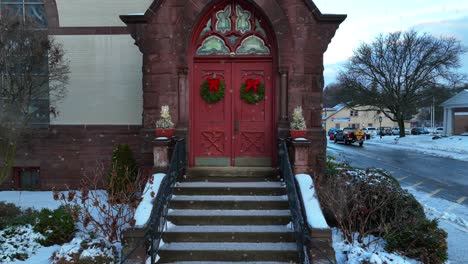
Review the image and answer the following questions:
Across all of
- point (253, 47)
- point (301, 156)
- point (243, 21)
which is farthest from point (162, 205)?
point (243, 21)

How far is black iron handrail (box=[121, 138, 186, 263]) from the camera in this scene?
568 cm

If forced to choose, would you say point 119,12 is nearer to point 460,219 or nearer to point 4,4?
point 4,4

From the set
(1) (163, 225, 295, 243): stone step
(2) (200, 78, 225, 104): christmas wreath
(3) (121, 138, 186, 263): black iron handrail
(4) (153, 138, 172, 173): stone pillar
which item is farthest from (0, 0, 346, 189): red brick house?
(1) (163, 225, 295, 243): stone step

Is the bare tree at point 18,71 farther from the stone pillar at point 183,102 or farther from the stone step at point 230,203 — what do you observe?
the stone step at point 230,203

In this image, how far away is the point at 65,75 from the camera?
10.2 meters

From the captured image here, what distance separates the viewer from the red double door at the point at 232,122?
8789 millimetres

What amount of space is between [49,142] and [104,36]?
3265 mm

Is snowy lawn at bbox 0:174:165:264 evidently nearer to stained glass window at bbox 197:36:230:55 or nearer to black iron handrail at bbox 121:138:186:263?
black iron handrail at bbox 121:138:186:263

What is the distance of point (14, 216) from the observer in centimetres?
775

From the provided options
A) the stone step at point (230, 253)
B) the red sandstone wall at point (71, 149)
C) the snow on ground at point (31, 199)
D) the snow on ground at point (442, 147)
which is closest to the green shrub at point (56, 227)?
the snow on ground at point (31, 199)

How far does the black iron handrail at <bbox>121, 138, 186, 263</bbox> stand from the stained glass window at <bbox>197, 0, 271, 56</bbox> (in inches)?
91.5

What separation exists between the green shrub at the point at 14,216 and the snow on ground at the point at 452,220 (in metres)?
7.71

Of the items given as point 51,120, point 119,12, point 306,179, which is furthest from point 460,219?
point 51,120

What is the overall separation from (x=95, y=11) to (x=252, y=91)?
202 inches
